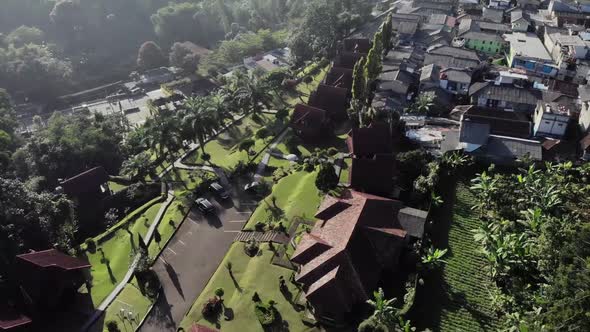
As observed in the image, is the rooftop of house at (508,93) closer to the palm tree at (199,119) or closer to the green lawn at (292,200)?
the green lawn at (292,200)

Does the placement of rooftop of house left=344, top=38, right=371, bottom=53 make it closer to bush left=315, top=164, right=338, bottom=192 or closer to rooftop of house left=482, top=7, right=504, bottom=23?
rooftop of house left=482, top=7, right=504, bottom=23

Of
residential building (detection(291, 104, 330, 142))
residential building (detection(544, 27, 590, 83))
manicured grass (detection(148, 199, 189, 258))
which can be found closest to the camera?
manicured grass (detection(148, 199, 189, 258))

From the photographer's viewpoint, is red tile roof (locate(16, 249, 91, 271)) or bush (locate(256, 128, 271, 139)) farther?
bush (locate(256, 128, 271, 139))

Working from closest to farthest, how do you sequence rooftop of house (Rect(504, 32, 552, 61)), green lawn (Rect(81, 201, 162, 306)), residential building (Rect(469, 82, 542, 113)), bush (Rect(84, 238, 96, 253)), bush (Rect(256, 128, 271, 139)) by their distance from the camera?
green lawn (Rect(81, 201, 162, 306)) < bush (Rect(84, 238, 96, 253)) < residential building (Rect(469, 82, 542, 113)) < bush (Rect(256, 128, 271, 139)) < rooftop of house (Rect(504, 32, 552, 61))

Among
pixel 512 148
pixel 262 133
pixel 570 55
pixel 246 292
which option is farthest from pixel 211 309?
pixel 570 55

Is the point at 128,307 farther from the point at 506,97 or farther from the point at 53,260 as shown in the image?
the point at 506,97

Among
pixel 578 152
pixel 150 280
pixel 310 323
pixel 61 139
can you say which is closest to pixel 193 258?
pixel 150 280

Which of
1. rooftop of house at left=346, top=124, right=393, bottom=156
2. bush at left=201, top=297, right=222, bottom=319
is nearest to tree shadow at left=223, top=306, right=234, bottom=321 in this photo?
bush at left=201, top=297, right=222, bottom=319
